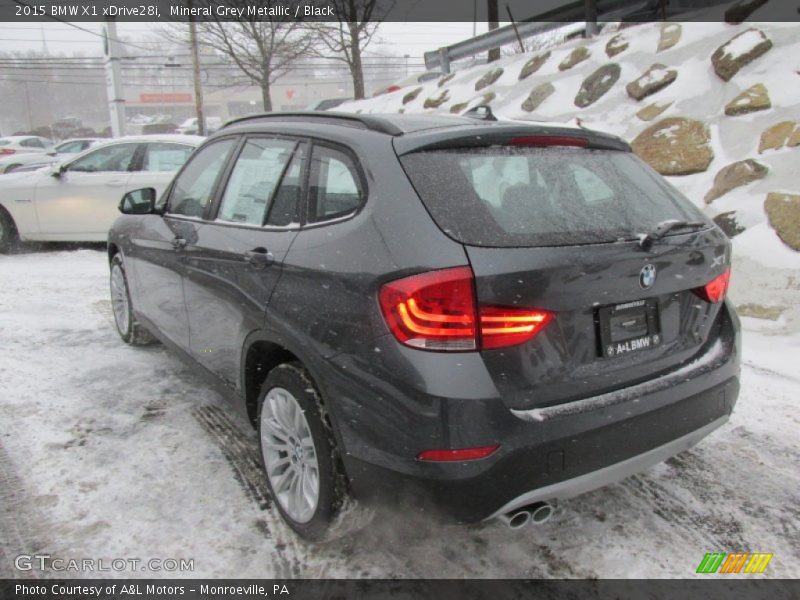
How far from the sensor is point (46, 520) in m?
2.69

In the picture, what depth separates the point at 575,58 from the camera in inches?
410

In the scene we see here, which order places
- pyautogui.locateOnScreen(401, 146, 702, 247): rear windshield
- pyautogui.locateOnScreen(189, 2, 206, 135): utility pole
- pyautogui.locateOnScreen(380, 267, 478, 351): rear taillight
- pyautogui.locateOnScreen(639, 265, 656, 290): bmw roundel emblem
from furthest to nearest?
1. pyautogui.locateOnScreen(189, 2, 206, 135): utility pole
2. pyautogui.locateOnScreen(639, 265, 656, 290): bmw roundel emblem
3. pyautogui.locateOnScreen(401, 146, 702, 247): rear windshield
4. pyautogui.locateOnScreen(380, 267, 478, 351): rear taillight

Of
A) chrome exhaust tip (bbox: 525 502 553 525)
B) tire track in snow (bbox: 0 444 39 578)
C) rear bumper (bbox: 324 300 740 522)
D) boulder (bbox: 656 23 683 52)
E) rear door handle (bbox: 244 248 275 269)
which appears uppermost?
boulder (bbox: 656 23 683 52)

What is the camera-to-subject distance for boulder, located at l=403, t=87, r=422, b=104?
1365 centimetres

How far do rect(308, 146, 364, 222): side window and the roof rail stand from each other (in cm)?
17

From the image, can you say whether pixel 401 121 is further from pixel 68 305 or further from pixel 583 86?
pixel 583 86

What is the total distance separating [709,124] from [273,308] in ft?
21.9

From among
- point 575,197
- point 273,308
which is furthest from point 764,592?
point 273,308

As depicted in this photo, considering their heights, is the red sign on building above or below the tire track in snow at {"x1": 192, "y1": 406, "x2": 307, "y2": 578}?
above

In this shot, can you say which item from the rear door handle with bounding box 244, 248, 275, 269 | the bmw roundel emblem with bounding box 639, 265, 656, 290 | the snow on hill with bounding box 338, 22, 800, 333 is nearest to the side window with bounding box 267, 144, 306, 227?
the rear door handle with bounding box 244, 248, 275, 269

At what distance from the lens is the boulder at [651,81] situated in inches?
330

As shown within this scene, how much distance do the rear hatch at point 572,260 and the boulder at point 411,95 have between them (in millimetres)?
11704

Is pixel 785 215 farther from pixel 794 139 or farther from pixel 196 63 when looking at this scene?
pixel 196 63

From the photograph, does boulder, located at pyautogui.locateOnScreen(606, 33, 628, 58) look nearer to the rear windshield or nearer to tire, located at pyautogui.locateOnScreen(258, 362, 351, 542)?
the rear windshield
